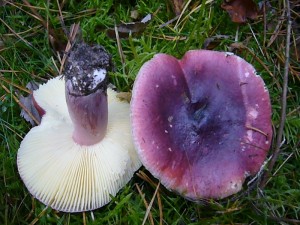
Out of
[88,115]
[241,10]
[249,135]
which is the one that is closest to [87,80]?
[88,115]

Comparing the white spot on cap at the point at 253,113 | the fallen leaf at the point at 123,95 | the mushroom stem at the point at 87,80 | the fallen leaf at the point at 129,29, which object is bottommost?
the white spot on cap at the point at 253,113

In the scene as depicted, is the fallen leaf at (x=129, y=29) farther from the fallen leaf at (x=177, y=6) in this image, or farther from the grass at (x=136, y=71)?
the fallen leaf at (x=177, y=6)

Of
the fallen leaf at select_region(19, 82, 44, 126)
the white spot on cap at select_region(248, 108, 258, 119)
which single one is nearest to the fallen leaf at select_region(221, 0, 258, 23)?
the white spot on cap at select_region(248, 108, 258, 119)

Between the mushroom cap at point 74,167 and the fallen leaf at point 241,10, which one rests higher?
the fallen leaf at point 241,10

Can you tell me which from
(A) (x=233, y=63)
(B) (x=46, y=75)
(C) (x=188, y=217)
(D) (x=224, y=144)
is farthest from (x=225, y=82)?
(B) (x=46, y=75)

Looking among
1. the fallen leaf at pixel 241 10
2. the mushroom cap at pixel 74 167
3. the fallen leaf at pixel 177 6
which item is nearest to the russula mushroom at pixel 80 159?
the mushroom cap at pixel 74 167

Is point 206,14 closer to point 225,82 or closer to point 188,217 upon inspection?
point 225,82

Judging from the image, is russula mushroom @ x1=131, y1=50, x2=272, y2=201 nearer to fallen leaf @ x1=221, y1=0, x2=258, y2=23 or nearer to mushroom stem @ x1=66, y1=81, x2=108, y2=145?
mushroom stem @ x1=66, y1=81, x2=108, y2=145
